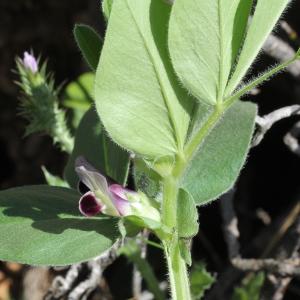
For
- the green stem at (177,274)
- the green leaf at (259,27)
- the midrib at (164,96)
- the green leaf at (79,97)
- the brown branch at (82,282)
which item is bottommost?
the brown branch at (82,282)

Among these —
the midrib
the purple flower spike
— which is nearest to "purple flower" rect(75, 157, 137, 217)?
the midrib

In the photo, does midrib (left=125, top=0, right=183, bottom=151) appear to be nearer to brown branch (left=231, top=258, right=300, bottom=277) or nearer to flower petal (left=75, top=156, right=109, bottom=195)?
flower petal (left=75, top=156, right=109, bottom=195)

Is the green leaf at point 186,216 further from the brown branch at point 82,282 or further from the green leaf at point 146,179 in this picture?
the brown branch at point 82,282

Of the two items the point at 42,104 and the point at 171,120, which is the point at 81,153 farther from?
the point at 171,120

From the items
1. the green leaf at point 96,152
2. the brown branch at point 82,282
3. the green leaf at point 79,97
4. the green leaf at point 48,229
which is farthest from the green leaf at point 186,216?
the green leaf at point 79,97

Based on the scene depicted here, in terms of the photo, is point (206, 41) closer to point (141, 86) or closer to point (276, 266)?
point (141, 86)

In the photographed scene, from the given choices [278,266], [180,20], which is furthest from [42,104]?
[180,20]

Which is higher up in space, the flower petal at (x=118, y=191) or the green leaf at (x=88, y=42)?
the green leaf at (x=88, y=42)
